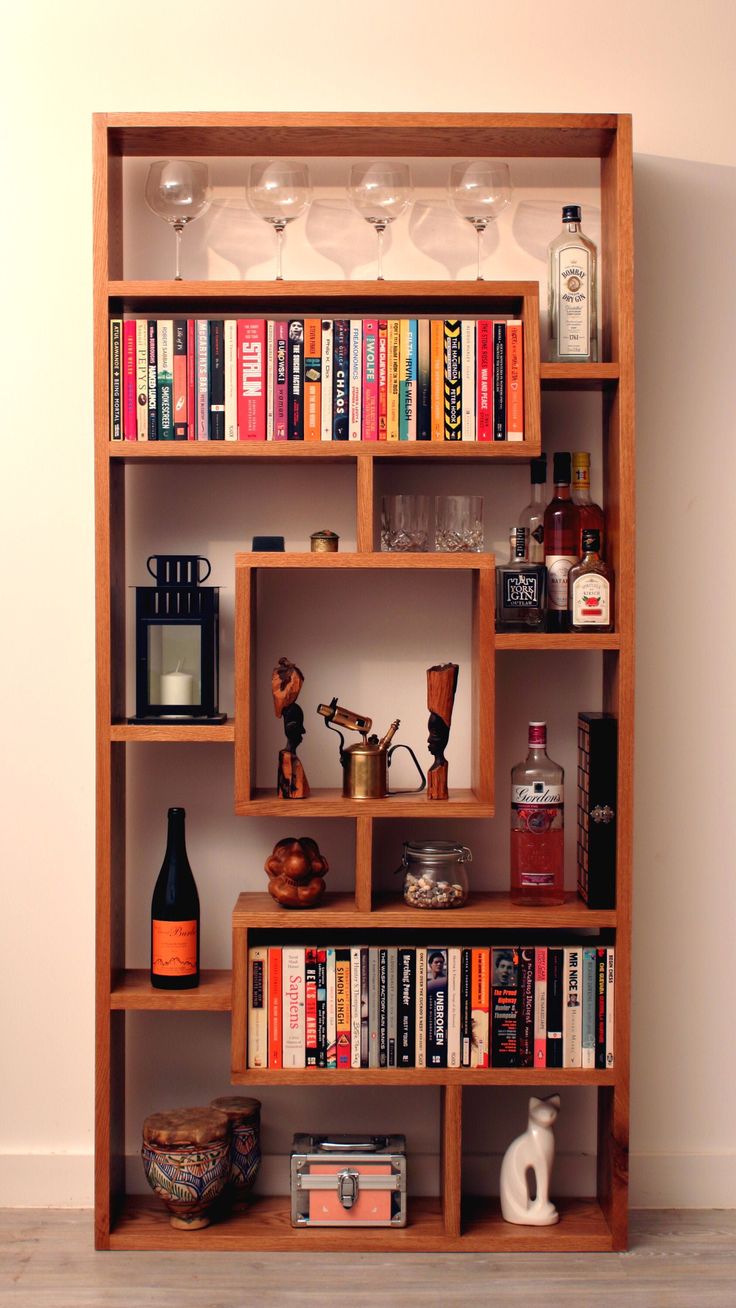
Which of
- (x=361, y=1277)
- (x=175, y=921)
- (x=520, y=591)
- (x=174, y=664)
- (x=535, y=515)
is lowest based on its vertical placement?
(x=361, y=1277)

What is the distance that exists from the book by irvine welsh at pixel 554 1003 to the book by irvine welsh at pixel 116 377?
1138 millimetres

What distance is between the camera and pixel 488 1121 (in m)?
2.27

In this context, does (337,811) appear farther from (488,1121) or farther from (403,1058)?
(488,1121)

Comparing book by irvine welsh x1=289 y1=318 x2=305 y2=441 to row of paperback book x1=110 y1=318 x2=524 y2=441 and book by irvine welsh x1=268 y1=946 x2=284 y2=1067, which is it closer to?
row of paperback book x1=110 y1=318 x2=524 y2=441

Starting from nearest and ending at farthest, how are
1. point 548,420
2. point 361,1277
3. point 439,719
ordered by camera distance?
point 361,1277 → point 439,719 → point 548,420

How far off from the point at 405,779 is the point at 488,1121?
25.4 inches

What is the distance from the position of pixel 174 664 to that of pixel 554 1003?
2.82 feet

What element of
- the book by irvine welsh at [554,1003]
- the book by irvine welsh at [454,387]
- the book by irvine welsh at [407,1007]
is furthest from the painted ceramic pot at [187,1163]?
the book by irvine welsh at [454,387]

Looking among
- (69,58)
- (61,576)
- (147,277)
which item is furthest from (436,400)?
(69,58)

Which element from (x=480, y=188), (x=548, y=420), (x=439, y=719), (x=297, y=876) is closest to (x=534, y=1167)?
(x=297, y=876)

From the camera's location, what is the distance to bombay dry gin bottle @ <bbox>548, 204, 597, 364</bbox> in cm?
208

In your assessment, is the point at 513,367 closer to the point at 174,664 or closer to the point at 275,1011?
the point at 174,664

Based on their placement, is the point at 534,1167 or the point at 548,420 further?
the point at 548,420

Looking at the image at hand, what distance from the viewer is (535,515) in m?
2.17
